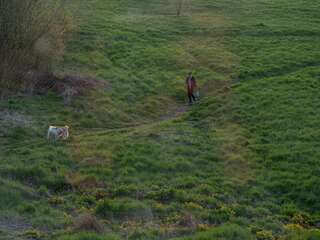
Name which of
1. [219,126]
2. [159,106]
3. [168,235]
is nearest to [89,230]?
[168,235]

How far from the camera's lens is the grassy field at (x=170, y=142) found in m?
16.6

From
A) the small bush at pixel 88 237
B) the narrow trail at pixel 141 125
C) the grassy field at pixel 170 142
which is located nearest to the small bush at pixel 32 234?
the grassy field at pixel 170 142

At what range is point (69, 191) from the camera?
1959 cm

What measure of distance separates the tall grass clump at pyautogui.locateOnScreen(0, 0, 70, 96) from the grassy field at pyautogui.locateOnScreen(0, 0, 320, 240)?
166 centimetres

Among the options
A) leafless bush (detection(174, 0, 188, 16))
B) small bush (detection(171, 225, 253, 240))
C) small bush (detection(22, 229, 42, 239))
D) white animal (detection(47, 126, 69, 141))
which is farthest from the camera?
leafless bush (detection(174, 0, 188, 16))

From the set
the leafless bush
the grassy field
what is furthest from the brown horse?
the leafless bush

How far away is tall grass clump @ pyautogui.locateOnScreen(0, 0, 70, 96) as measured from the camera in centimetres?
2723

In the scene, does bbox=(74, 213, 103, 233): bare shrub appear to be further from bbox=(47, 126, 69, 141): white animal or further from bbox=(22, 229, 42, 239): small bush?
bbox=(47, 126, 69, 141): white animal

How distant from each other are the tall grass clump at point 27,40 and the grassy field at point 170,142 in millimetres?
1656

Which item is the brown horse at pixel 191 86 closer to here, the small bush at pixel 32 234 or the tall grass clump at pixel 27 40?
the tall grass clump at pixel 27 40

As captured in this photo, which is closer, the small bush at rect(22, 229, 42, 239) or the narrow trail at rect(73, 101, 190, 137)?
the small bush at rect(22, 229, 42, 239)

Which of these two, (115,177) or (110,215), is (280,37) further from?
(110,215)

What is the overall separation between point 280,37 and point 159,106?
19149 mm

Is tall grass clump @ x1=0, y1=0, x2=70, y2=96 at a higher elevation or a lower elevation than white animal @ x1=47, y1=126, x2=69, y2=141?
higher
